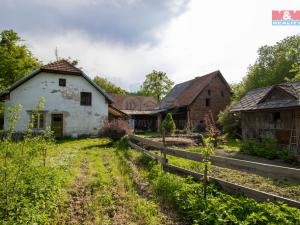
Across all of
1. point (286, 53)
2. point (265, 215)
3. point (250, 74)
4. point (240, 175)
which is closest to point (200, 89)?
point (250, 74)

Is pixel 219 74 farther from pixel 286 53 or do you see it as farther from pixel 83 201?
pixel 83 201

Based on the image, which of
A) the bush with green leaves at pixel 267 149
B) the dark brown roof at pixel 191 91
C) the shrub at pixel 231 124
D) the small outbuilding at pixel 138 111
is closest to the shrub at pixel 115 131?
the bush with green leaves at pixel 267 149

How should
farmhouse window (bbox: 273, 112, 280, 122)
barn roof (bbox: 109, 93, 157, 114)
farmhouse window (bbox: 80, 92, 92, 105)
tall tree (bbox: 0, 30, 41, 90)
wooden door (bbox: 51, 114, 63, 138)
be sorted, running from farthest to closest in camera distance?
barn roof (bbox: 109, 93, 157, 114)
tall tree (bbox: 0, 30, 41, 90)
farmhouse window (bbox: 80, 92, 92, 105)
wooden door (bbox: 51, 114, 63, 138)
farmhouse window (bbox: 273, 112, 280, 122)

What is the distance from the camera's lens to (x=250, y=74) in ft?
106

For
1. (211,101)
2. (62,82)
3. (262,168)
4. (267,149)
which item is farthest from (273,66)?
(262,168)

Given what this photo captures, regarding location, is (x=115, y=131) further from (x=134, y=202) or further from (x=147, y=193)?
(x=134, y=202)

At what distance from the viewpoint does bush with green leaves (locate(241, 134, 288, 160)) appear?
12.4 meters

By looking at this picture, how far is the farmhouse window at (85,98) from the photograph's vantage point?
2233cm

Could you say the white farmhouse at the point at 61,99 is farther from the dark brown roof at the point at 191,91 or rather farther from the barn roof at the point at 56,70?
the dark brown roof at the point at 191,91

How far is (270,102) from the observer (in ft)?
49.5

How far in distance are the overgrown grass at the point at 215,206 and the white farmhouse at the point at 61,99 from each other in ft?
54.1

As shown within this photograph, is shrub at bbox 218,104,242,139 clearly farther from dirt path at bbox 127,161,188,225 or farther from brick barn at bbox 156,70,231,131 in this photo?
dirt path at bbox 127,161,188,225

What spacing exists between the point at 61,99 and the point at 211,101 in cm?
1807

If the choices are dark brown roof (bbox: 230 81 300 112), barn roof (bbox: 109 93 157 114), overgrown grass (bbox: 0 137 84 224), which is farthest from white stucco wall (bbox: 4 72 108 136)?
overgrown grass (bbox: 0 137 84 224)
